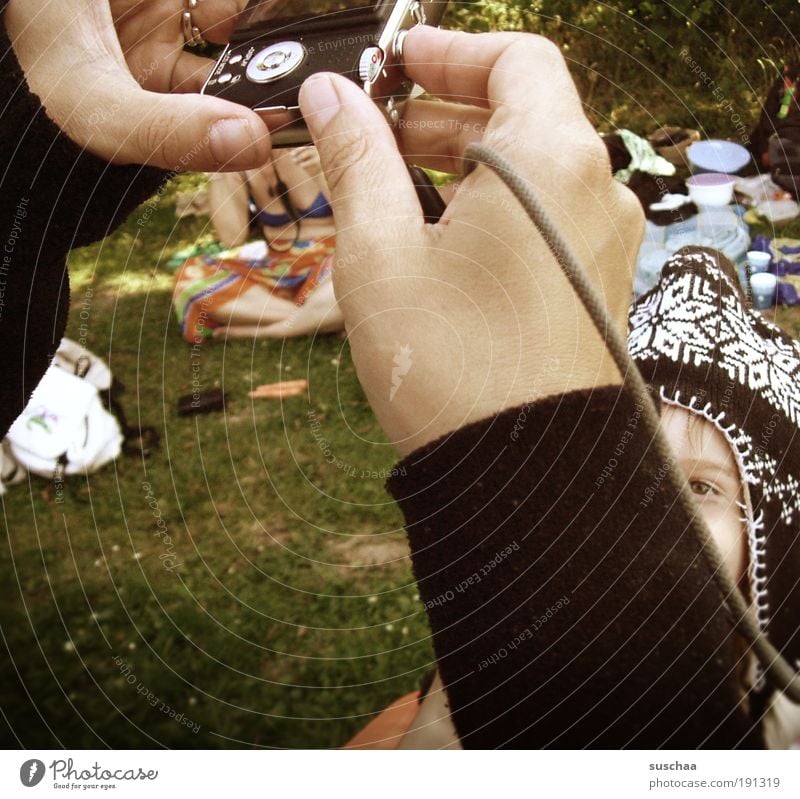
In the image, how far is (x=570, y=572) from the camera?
381mm

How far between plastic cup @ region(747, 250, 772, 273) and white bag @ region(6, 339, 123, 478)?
0.59 m

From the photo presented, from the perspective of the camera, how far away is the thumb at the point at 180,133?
0.39m

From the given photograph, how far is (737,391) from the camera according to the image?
1.53ft

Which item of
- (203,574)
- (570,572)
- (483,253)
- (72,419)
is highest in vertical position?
(483,253)

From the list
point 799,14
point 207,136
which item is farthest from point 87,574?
point 799,14

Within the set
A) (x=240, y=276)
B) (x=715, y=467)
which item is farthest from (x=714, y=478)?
(x=240, y=276)

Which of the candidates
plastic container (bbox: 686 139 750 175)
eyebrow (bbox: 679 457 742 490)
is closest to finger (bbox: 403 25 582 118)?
eyebrow (bbox: 679 457 742 490)

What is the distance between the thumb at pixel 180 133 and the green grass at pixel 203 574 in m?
0.11

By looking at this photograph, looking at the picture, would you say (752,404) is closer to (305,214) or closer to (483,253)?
(483,253)

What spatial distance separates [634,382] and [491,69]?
17 centimetres

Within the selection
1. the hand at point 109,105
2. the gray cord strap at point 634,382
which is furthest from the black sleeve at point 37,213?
the gray cord strap at point 634,382

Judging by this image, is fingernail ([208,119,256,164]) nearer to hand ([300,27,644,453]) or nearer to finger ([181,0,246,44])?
hand ([300,27,644,453])
